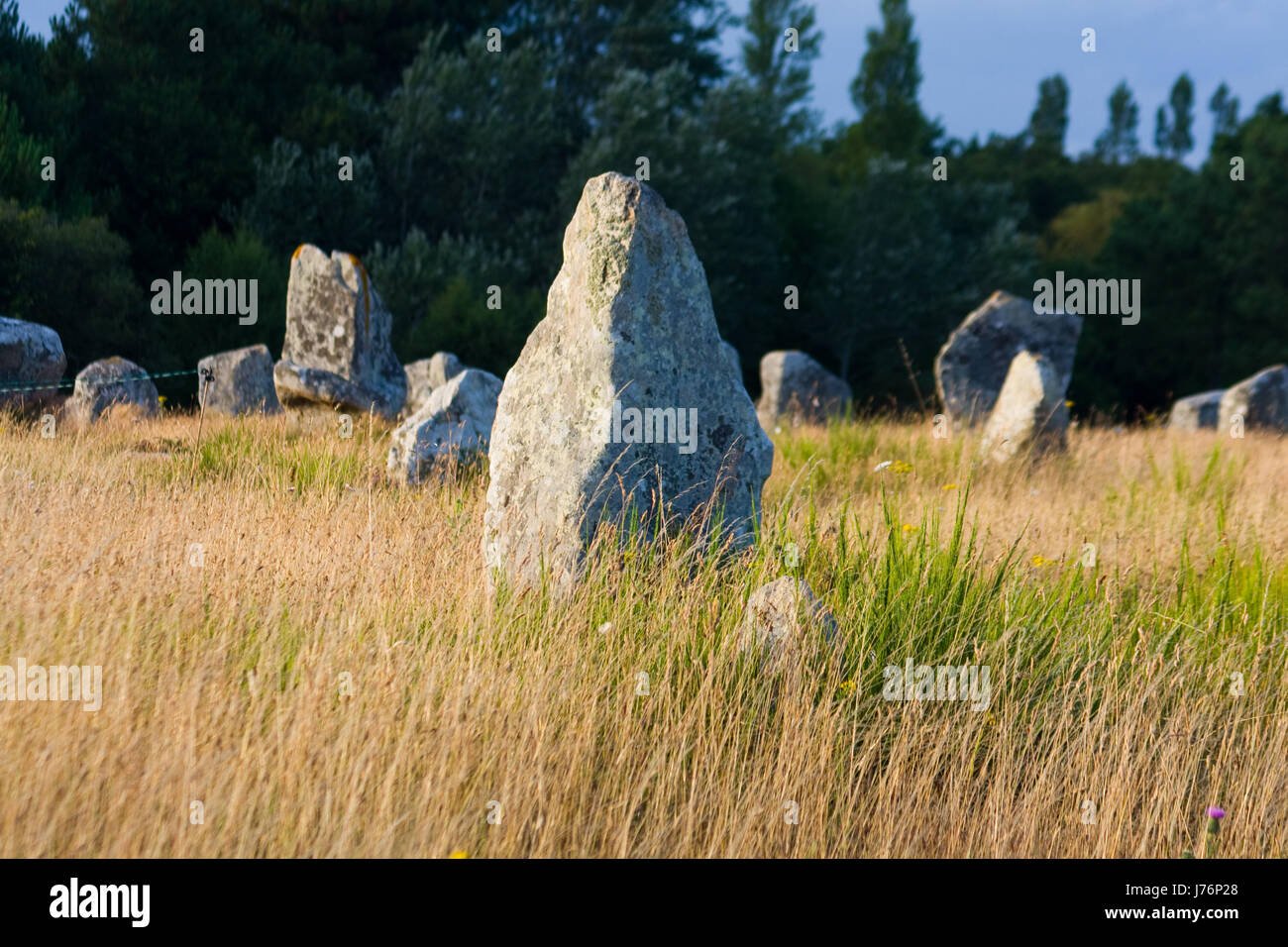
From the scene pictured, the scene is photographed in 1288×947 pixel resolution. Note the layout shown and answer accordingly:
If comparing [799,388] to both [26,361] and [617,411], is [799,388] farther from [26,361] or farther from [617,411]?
[617,411]

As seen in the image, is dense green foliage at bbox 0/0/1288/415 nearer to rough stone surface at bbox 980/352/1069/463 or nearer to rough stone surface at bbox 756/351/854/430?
rough stone surface at bbox 756/351/854/430

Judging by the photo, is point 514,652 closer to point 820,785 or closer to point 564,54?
point 820,785

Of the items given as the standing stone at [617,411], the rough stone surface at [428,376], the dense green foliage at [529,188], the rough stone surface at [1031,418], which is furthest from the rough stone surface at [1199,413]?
the standing stone at [617,411]

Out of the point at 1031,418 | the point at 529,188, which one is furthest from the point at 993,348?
the point at 529,188

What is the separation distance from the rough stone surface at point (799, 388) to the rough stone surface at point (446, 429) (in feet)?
25.5

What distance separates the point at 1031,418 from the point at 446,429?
5.73 metres

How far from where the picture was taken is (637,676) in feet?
11.8

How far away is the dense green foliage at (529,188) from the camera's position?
736 inches

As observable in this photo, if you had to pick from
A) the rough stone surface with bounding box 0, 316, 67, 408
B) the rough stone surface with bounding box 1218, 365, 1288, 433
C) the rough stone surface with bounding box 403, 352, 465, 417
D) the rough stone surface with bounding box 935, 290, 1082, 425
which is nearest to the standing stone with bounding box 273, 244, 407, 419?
the rough stone surface with bounding box 403, 352, 465, 417

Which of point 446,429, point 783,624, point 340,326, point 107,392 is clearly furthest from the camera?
point 340,326

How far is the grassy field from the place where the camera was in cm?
284

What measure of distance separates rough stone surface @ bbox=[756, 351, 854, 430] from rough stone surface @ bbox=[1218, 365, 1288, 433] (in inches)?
228

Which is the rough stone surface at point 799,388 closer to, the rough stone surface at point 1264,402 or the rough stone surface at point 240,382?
the rough stone surface at point 1264,402

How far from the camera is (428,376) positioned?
41.4 ft
